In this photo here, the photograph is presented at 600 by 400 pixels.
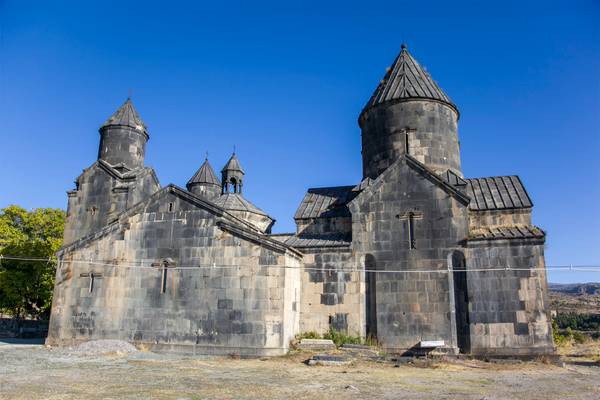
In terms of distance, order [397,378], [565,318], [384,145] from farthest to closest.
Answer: [565,318] < [384,145] < [397,378]

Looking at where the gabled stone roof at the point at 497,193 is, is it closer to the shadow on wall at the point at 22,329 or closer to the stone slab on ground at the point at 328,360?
the stone slab on ground at the point at 328,360

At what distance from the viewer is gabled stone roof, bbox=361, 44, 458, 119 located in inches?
577

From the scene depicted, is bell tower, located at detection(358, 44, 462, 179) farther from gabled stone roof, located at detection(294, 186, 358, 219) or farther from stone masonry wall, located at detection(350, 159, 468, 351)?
stone masonry wall, located at detection(350, 159, 468, 351)

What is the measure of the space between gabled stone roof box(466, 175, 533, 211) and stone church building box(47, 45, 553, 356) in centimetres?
5

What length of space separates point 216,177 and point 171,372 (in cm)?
1542


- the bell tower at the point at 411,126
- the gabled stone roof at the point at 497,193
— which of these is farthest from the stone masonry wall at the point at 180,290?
the gabled stone roof at the point at 497,193

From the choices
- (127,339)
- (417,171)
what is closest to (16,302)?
(127,339)

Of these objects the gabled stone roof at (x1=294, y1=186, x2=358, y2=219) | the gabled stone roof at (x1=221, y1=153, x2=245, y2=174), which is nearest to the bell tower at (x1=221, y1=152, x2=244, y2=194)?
the gabled stone roof at (x1=221, y1=153, x2=245, y2=174)

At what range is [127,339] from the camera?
1260cm

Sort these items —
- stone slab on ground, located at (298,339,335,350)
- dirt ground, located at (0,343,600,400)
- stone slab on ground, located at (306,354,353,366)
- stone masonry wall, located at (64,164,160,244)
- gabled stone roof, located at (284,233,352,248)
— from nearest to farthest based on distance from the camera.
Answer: dirt ground, located at (0,343,600,400) < stone slab on ground, located at (306,354,353,366) < stone slab on ground, located at (298,339,335,350) < gabled stone roof, located at (284,233,352,248) < stone masonry wall, located at (64,164,160,244)

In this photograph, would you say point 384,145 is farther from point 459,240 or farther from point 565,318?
point 565,318

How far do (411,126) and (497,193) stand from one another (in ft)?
10.7

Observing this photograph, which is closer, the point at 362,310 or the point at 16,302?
the point at 362,310

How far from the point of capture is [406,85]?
1496 cm
